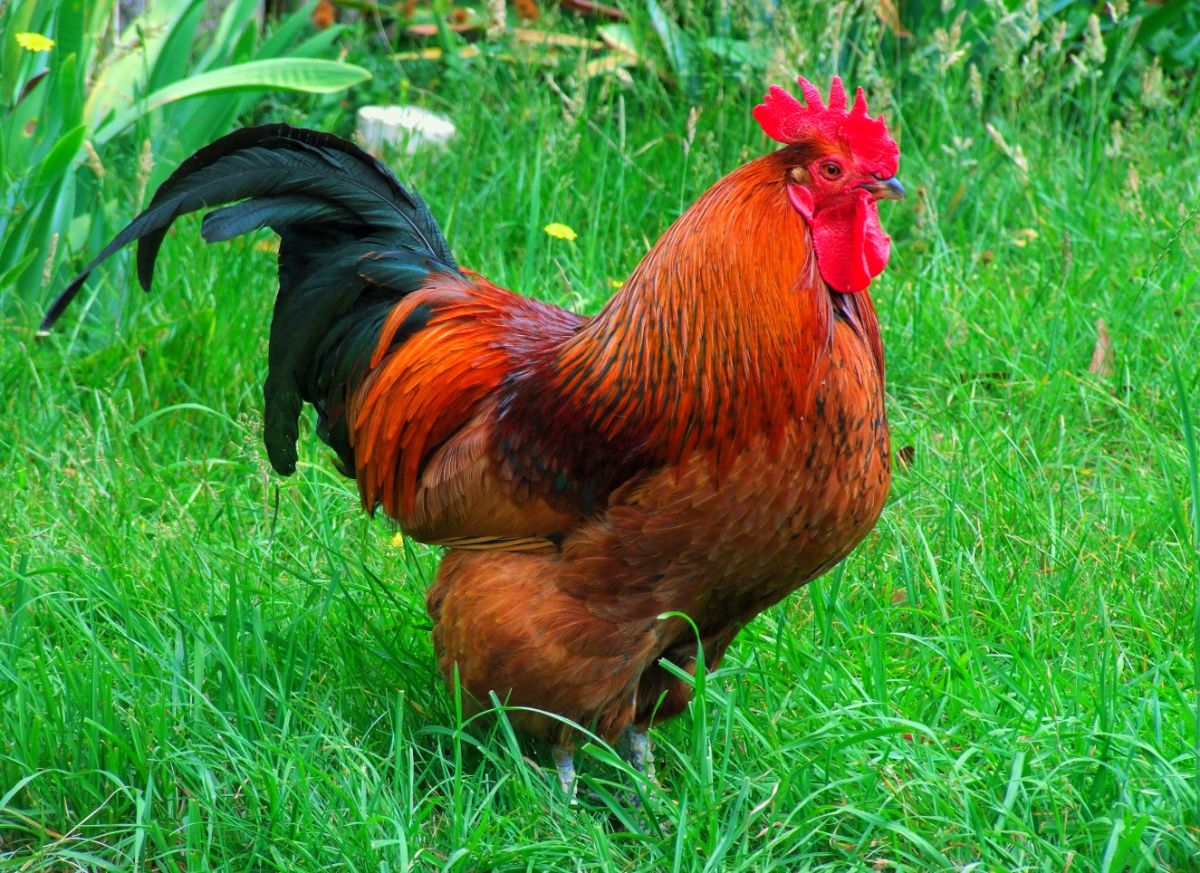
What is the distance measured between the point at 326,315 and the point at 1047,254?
10.5ft

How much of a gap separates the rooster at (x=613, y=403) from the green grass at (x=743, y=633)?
0.24 m

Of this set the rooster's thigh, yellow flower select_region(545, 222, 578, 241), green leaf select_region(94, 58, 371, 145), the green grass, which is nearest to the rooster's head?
the green grass

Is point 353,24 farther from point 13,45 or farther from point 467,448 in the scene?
point 467,448

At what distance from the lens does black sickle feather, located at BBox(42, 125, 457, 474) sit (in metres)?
3.18

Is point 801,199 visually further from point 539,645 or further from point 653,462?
point 539,645

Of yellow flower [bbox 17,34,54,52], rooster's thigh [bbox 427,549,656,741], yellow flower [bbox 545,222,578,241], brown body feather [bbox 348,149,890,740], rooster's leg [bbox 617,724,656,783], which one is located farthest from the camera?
yellow flower [bbox 545,222,578,241]

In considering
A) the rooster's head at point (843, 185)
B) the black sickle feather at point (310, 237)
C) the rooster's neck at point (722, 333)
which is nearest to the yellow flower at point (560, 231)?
→ the black sickle feather at point (310, 237)

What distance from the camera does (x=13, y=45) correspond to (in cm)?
477

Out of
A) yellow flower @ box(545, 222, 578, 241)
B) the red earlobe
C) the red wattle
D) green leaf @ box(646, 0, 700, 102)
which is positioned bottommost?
yellow flower @ box(545, 222, 578, 241)

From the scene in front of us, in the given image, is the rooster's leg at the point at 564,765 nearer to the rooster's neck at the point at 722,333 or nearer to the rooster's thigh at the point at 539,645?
the rooster's thigh at the point at 539,645

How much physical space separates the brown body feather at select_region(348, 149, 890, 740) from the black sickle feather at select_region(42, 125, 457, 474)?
0.97 ft

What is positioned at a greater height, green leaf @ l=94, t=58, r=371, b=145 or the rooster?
green leaf @ l=94, t=58, r=371, b=145

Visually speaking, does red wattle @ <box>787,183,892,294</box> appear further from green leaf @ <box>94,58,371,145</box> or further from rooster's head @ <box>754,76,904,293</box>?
green leaf @ <box>94,58,371,145</box>

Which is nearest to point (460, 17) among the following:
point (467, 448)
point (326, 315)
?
point (326, 315)
